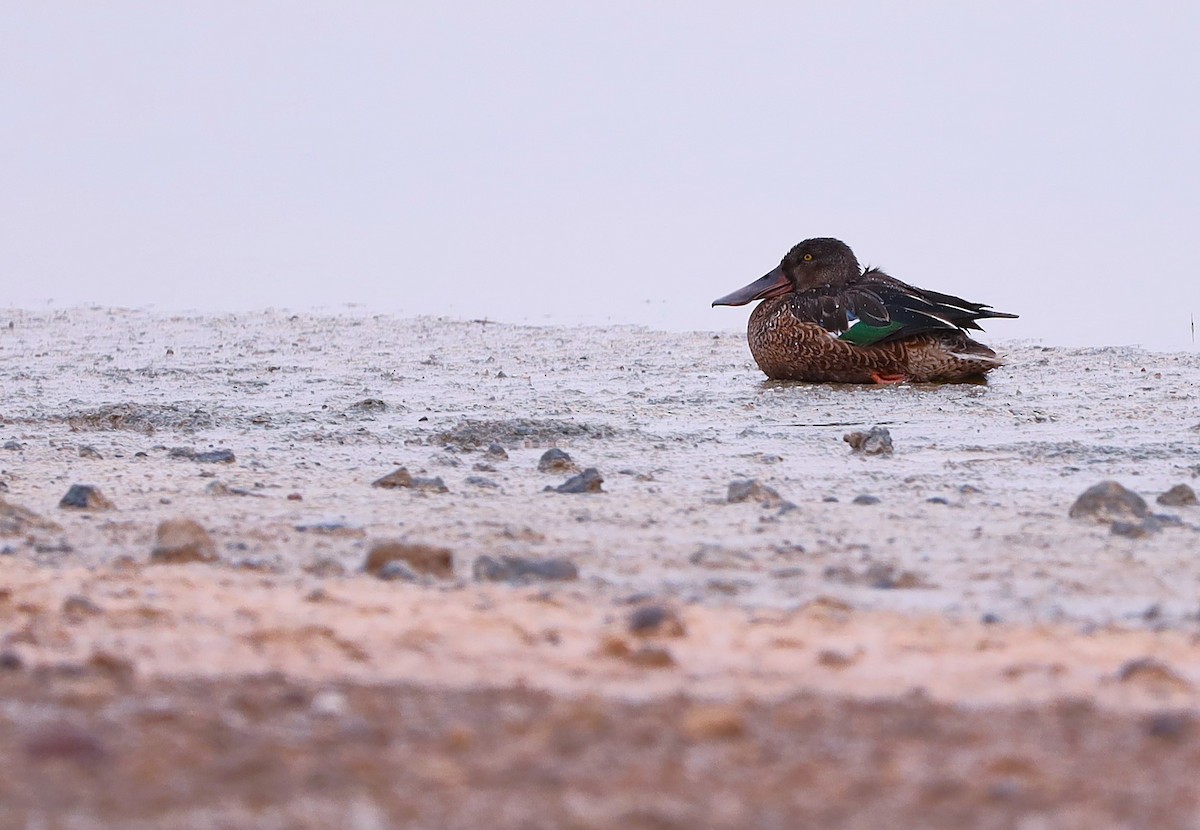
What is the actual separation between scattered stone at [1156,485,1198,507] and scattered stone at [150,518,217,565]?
3159 millimetres

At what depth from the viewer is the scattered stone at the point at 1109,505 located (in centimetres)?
483

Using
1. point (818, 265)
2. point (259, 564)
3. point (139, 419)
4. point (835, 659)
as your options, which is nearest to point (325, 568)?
point (259, 564)

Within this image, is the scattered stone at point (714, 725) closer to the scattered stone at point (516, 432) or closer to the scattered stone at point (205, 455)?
the scattered stone at point (205, 455)

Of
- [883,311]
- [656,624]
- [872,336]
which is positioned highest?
[883,311]

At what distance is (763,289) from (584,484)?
6805mm

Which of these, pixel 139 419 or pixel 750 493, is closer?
pixel 750 493

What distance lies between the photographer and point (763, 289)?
12180 mm

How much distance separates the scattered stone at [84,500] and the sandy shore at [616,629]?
11cm

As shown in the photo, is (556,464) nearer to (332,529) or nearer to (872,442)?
(872,442)

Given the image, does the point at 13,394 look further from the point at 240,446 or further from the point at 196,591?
the point at 196,591

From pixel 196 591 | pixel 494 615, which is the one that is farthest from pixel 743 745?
pixel 196 591

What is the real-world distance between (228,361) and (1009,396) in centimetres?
622

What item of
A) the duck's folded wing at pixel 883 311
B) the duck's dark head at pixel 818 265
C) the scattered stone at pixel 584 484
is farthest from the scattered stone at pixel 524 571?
the duck's dark head at pixel 818 265

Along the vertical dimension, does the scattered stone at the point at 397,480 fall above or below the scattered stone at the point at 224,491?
above
